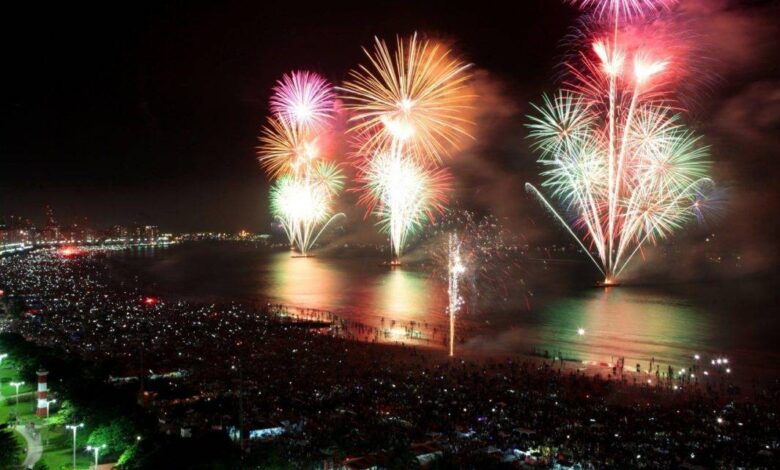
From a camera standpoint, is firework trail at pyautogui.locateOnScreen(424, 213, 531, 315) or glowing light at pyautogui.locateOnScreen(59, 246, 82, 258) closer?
firework trail at pyautogui.locateOnScreen(424, 213, 531, 315)

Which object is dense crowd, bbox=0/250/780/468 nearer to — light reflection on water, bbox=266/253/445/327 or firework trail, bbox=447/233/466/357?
firework trail, bbox=447/233/466/357

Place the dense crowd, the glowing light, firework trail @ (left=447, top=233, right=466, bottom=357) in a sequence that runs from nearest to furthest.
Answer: the dense crowd → firework trail @ (left=447, top=233, right=466, bottom=357) → the glowing light

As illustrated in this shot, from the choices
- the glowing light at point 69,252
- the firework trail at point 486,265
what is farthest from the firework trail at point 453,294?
the glowing light at point 69,252

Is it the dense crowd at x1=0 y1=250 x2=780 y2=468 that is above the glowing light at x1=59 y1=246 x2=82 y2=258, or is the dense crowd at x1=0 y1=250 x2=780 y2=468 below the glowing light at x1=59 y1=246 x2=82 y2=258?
below

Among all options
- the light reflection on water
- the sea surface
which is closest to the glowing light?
the sea surface

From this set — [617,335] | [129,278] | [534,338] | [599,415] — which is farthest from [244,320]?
[129,278]

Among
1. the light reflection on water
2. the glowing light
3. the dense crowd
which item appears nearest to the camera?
the dense crowd

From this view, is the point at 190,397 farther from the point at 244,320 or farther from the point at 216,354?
the point at 244,320

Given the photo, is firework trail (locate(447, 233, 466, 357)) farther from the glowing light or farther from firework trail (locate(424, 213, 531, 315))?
the glowing light
